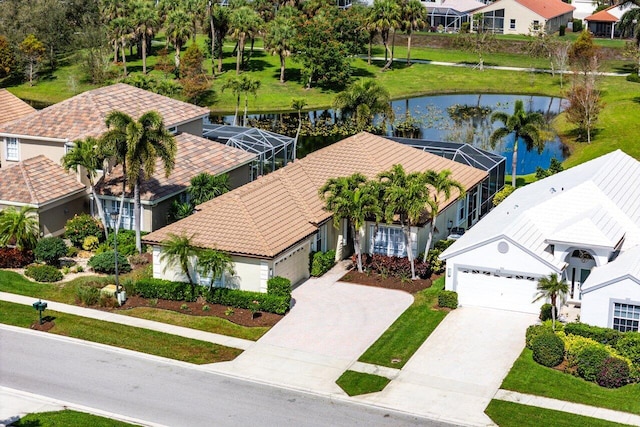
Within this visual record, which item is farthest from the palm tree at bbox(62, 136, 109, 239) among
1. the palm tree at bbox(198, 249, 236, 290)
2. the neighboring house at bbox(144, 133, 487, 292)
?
the palm tree at bbox(198, 249, 236, 290)

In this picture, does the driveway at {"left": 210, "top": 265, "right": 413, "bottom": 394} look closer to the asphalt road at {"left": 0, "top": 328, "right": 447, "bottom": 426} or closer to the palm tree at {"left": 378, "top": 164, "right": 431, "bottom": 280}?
the asphalt road at {"left": 0, "top": 328, "right": 447, "bottom": 426}

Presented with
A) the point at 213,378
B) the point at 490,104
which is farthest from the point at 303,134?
the point at 213,378

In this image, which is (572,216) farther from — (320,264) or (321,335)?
(321,335)

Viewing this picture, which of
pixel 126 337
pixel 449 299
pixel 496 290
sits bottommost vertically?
pixel 126 337

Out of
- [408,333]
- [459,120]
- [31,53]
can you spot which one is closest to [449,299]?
[408,333]

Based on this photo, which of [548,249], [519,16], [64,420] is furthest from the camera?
[519,16]

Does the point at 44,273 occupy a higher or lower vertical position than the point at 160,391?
higher

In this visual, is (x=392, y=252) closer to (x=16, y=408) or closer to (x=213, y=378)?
(x=213, y=378)
